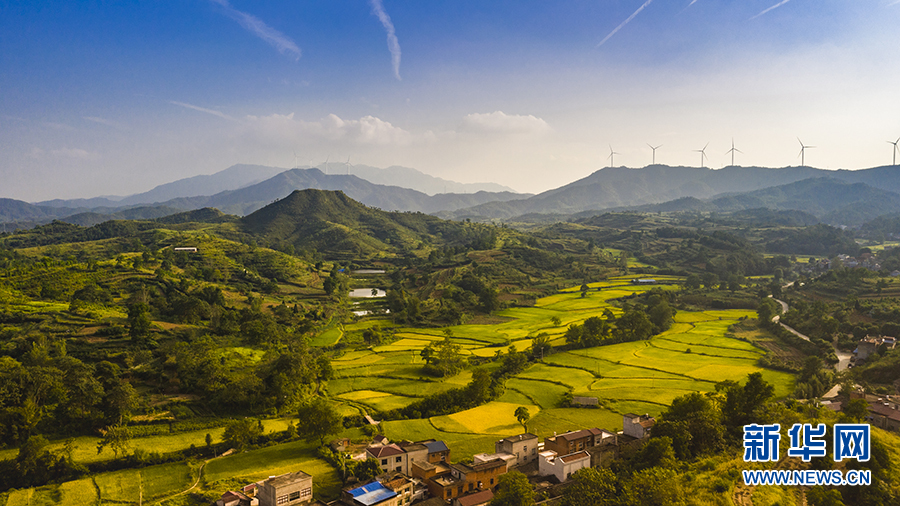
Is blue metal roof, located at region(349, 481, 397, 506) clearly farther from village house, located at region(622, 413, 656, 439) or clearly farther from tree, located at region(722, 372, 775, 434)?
tree, located at region(722, 372, 775, 434)

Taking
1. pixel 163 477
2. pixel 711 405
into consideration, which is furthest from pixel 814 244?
pixel 163 477

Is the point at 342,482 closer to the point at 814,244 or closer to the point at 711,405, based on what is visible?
the point at 711,405

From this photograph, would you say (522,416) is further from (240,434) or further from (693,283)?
(693,283)

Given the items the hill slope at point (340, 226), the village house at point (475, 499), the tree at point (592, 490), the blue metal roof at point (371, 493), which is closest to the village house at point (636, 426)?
the tree at point (592, 490)

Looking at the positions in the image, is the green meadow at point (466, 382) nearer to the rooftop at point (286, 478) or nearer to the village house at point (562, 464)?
the rooftop at point (286, 478)

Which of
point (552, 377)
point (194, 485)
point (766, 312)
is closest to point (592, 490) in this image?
point (194, 485)

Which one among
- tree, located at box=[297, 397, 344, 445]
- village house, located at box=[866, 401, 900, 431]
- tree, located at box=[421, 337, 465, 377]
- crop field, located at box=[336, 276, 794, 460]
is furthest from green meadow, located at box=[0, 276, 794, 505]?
village house, located at box=[866, 401, 900, 431]
